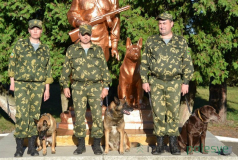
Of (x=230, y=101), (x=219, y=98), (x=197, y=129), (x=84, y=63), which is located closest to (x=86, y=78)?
(x=84, y=63)

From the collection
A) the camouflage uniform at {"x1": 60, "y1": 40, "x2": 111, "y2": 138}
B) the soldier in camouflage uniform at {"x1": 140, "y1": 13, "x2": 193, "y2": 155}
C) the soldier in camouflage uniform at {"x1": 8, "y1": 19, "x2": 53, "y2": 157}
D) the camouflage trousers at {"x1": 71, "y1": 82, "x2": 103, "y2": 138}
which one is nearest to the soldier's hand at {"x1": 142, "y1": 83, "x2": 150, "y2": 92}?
the soldier in camouflage uniform at {"x1": 140, "y1": 13, "x2": 193, "y2": 155}

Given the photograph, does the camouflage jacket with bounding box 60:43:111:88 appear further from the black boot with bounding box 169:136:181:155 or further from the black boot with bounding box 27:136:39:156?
the black boot with bounding box 169:136:181:155

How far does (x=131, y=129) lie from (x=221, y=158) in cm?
192

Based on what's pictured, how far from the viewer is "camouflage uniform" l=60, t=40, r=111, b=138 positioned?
5004 millimetres

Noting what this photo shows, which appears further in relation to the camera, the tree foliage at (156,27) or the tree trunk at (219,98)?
the tree trunk at (219,98)

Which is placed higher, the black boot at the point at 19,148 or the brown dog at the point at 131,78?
the brown dog at the point at 131,78

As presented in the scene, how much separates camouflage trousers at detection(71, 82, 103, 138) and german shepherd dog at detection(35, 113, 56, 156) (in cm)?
44

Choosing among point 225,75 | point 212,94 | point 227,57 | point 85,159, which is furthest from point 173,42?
point 212,94

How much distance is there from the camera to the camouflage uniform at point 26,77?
4.89 metres

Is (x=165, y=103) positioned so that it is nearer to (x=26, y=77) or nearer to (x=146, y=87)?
(x=146, y=87)

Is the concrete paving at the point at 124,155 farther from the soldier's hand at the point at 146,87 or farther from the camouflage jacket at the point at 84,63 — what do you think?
the camouflage jacket at the point at 84,63

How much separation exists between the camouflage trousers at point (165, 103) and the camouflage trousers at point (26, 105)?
71.8 inches

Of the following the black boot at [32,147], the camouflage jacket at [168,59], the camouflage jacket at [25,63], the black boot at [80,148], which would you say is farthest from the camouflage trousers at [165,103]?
the black boot at [32,147]

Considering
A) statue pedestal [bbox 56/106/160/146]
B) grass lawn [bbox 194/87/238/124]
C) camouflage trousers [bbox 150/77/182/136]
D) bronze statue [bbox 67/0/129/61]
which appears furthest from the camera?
grass lawn [bbox 194/87/238/124]
